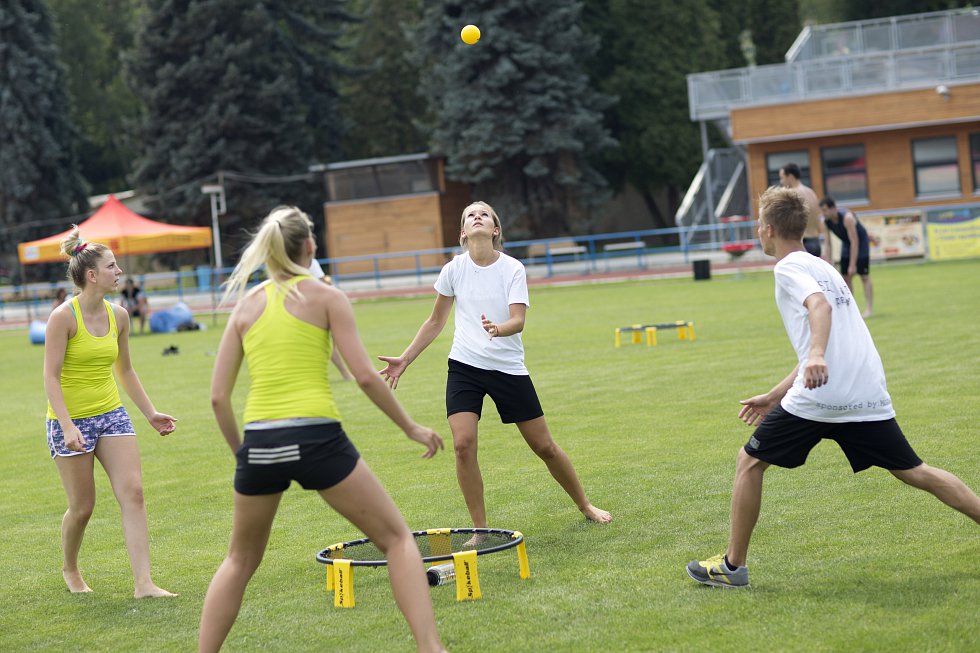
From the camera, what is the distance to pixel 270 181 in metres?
54.5

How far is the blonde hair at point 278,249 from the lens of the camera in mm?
4836

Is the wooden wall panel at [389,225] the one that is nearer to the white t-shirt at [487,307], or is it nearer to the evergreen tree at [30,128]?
the evergreen tree at [30,128]

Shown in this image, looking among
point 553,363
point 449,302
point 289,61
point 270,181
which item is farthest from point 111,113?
point 449,302

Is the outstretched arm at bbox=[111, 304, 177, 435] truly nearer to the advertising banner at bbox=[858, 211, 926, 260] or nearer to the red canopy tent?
the red canopy tent

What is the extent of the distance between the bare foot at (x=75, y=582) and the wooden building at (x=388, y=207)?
42342 mm

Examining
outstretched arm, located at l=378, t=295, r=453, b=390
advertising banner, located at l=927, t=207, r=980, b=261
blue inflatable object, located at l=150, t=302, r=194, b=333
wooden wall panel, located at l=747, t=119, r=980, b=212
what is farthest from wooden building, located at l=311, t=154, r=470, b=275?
outstretched arm, located at l=378, t=295, r=453, b=390

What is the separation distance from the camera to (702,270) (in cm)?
3247

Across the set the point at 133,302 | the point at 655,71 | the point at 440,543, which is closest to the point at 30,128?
the point at 655,71

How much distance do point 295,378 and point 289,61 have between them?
56778 mm

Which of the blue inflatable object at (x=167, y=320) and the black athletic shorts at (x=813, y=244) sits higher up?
the black athletic shorts at (x=813, y=244)

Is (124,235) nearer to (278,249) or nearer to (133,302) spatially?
(133,302)

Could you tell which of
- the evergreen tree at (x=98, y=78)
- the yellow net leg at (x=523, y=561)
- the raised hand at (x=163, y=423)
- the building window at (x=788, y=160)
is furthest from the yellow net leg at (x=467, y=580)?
the evergreen tree at (x=98, y=78)

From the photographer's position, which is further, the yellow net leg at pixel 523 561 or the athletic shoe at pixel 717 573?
the yellow net leg at pixel 523 561

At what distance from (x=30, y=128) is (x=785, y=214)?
A: 59.3m
